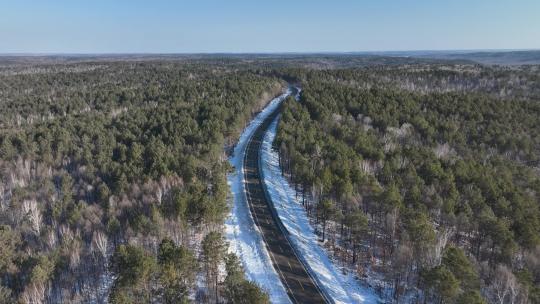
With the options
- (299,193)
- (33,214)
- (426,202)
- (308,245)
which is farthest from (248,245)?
(33,214)

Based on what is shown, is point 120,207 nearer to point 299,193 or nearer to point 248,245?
point 248,245

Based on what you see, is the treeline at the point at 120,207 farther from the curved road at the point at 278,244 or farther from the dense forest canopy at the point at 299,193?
the curved road at the point at 278,244

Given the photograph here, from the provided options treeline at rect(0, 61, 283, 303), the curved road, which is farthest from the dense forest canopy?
the curved road

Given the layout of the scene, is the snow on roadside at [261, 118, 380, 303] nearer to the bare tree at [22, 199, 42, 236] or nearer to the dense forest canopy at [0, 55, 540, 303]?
the dense forest canopy at [0, 55, 540, 303]

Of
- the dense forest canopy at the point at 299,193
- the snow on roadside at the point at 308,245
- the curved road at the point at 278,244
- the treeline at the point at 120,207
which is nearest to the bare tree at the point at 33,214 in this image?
the treeline at the point at 120,207

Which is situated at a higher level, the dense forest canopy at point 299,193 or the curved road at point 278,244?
the dense forest canopy at point 299,193

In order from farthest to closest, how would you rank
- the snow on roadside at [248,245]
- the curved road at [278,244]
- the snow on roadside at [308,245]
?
the snow on roadside at [248,245] < the snow on roadside at [308,245] < the curved road at [278,244]
